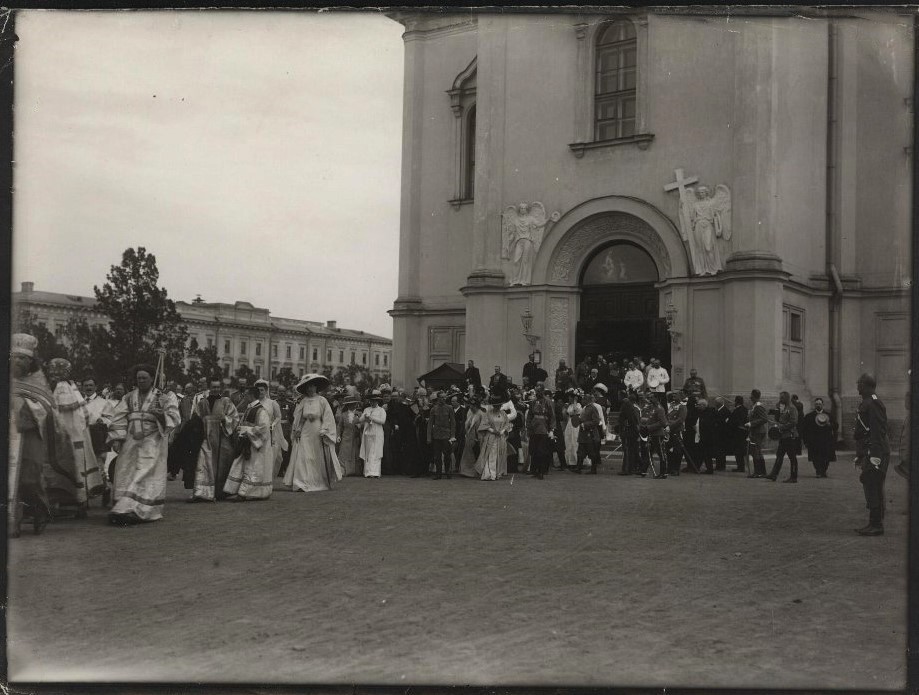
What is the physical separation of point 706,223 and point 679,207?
0.95 meters

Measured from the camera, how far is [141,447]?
10594mm

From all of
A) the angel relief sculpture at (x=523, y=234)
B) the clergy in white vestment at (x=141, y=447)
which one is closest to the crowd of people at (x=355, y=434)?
the clergy in white vestment at (x=141, y=447)

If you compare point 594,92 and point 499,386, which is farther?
point 594,92

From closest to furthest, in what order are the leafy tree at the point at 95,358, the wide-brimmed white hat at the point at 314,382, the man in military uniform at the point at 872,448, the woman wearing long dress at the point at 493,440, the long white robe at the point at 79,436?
the man in military uniform at the point at 872,448 < the long white robe at the point at 79,436 < the wide-brimmed white hat at the point at 314,382 < the leafy tree at the point at 95,358 < the woman wearing long dress at the point at 493,440

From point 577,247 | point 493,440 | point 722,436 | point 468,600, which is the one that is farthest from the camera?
point 577,247

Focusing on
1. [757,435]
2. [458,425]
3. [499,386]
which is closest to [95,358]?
[458,425]

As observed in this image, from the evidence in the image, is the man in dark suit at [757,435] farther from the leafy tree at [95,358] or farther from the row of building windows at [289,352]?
the leafy tree at [95,358]

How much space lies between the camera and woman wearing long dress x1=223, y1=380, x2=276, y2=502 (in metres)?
13.0

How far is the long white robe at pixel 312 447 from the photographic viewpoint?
1438 cm

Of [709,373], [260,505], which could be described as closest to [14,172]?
[260,505]

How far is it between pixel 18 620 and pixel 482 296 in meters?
19.3

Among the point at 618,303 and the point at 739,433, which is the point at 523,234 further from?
the point at 739,433

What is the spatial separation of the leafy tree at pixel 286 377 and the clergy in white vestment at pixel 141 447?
11.9 m

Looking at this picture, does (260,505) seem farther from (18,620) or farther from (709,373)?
(709,373)
